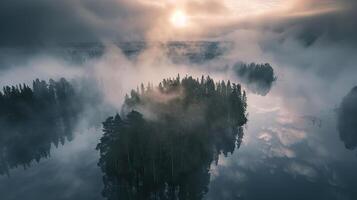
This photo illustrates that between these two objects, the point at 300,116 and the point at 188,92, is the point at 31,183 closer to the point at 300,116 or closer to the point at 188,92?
the point at 188,92

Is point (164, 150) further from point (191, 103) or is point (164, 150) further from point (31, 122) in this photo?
point (31, 122)

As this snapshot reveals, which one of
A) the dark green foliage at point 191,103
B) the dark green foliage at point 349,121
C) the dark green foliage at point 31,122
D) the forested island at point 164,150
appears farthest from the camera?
the dark green foliage at point 349,121

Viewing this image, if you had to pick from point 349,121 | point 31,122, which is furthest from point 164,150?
point 349,121

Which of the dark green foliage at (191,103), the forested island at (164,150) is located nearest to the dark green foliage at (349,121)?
the dark green foliage at (191,103)

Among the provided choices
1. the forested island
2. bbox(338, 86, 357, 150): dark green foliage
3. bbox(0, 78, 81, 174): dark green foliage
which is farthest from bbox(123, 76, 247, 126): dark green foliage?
bbox(338, 86, 357, 150): dark green foliage

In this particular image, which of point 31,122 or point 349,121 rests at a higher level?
point 31,122

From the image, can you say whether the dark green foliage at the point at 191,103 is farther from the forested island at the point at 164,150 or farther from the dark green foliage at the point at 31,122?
the dark green foliage at the point at 31,122

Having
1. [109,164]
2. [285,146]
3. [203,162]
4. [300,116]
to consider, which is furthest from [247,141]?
[109,164]
